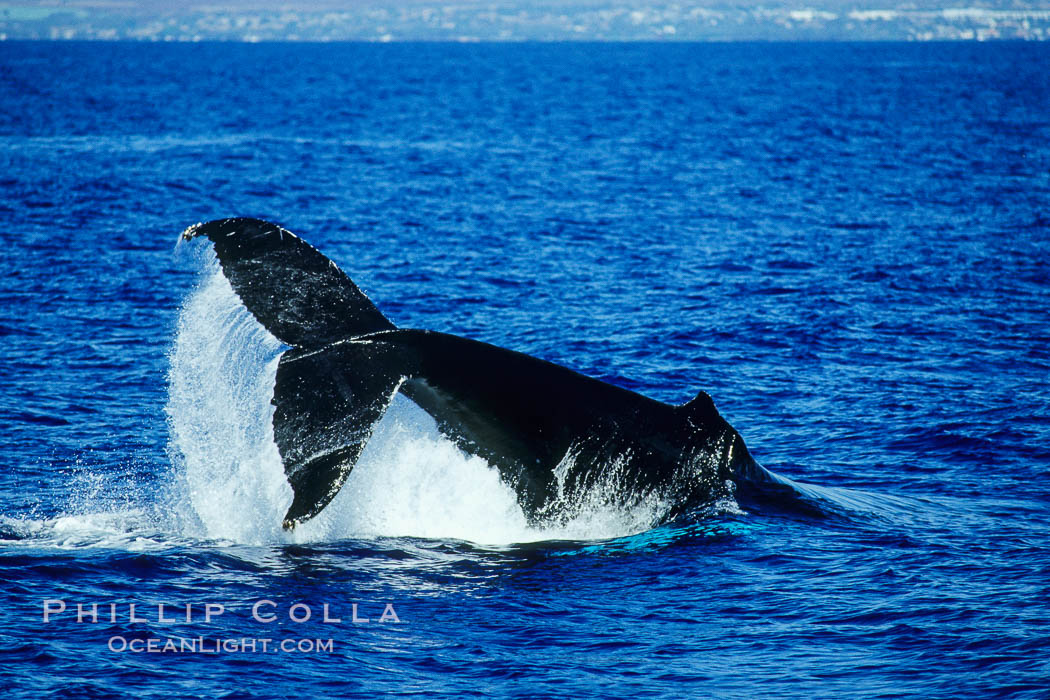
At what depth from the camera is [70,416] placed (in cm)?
1480

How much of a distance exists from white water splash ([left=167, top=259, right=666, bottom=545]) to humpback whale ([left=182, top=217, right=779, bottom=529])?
0.18 metres

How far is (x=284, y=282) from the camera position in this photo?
9.55m

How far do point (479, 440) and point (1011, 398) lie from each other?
9.28 metres

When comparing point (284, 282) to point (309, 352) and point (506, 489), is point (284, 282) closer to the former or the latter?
point (309, 352)

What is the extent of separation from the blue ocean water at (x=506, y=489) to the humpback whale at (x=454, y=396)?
28cm

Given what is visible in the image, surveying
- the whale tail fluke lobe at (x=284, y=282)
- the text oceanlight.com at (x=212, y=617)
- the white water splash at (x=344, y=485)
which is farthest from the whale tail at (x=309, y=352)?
the text oceanlight.com at (x=212, y=617)

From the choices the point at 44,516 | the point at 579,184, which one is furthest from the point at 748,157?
the point at 44,516

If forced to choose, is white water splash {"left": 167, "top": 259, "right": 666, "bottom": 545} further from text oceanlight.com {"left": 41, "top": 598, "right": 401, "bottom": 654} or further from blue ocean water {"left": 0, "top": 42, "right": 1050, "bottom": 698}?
text oceanlight.com {"left": 41, "top": 598, "right": 401, "bottom": 654}

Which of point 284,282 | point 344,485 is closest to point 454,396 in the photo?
point 284,282

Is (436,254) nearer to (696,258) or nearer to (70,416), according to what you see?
(696,258)

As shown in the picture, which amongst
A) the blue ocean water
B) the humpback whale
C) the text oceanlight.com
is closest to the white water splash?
the blue ocean water

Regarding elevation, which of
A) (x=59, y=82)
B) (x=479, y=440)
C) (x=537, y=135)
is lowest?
→ (x=479, y=440)

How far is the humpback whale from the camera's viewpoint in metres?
8.51

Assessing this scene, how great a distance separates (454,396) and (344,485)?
6.46 ft
